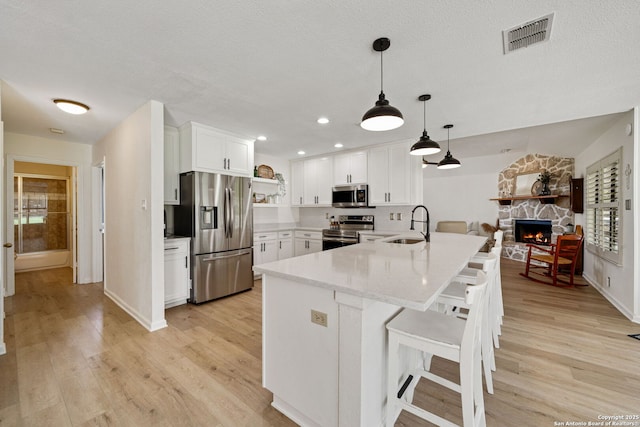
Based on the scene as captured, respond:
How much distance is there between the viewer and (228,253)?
380cm

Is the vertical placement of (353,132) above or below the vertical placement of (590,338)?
above

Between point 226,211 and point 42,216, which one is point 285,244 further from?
point 42,216

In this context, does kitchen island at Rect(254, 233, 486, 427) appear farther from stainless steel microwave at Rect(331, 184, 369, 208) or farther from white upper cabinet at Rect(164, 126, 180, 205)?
stainless steel microwave at Rect(331, 184, 369, 208)

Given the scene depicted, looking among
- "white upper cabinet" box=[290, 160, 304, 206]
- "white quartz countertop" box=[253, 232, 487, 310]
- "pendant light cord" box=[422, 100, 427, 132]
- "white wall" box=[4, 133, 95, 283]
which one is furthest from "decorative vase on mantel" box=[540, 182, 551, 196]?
"white wall" box=[4, 133, 95, 283]

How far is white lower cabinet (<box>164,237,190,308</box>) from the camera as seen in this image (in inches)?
131

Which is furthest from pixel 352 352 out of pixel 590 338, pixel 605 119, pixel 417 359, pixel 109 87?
pixel 605 119

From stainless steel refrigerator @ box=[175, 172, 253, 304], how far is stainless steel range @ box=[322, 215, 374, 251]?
5.25ft

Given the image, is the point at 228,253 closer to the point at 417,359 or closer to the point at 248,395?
the point at 248,395

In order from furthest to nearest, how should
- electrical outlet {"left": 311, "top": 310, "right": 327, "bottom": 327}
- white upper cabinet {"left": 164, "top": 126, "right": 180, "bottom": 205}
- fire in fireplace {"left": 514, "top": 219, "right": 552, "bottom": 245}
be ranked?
1. fire in fireplace {"left": 514, "top": 219, "right": 552, "bottom": 245}
2. white upper cabinet {"left": 164, "top": 126, "right": 180, "bottom": 205}
3. electrical outlet {"left": 311, "top": 310, "right": 327, "bottom": 327}

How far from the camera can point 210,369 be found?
6.81 feet

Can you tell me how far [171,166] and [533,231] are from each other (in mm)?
7607

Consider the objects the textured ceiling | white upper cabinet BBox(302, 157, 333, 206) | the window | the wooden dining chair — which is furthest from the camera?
white upper cabinet BBox(302, 157, 333, 206)

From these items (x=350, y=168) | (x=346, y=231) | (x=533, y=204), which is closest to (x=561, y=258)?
(x=533, y=204)

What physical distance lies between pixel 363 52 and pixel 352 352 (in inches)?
78.1
